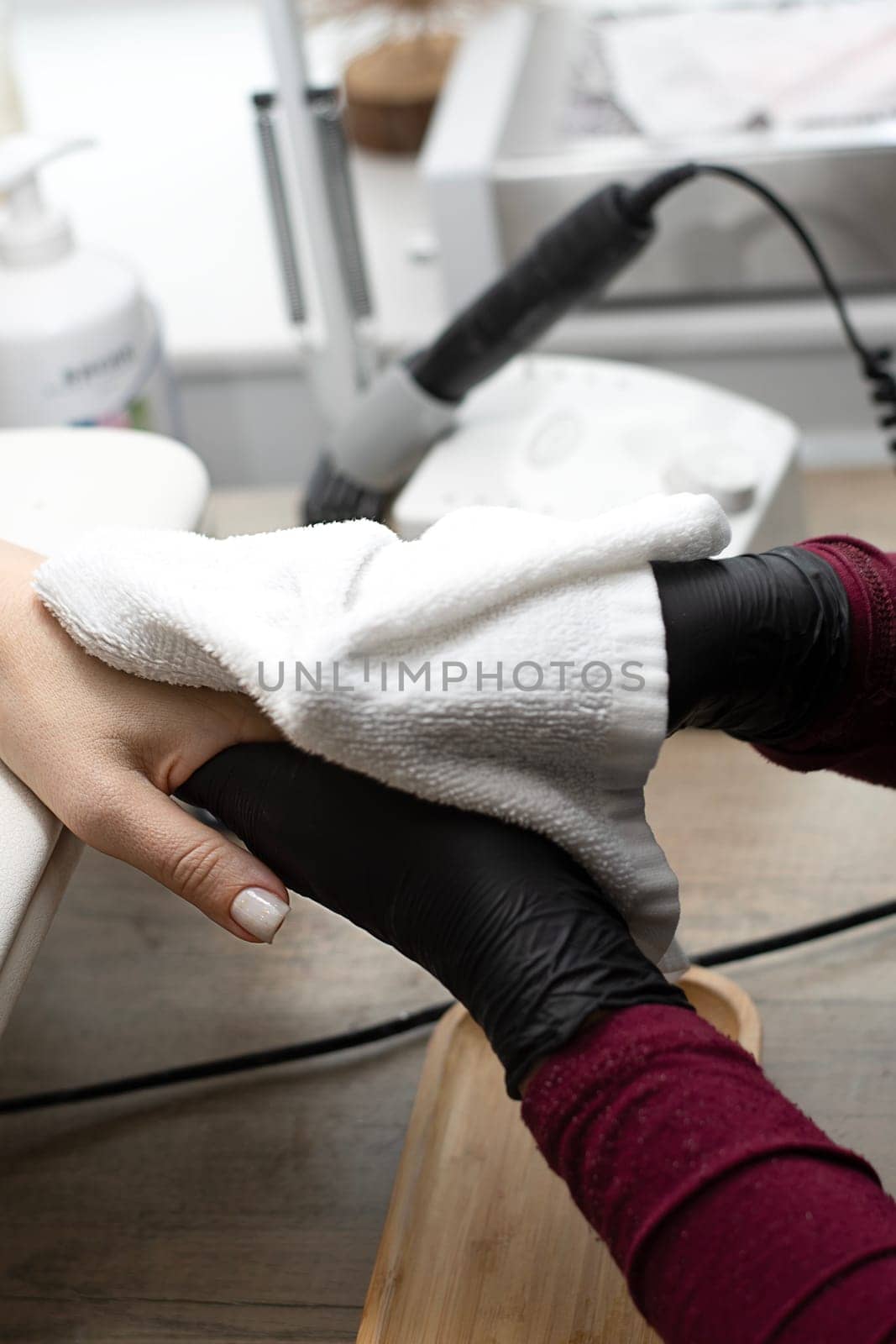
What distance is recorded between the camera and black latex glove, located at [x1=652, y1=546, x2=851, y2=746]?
0.47 metres

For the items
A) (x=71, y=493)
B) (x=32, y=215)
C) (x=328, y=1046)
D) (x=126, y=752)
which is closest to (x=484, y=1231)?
(x=328, y=1046)

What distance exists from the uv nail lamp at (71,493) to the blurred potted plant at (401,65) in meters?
0.64

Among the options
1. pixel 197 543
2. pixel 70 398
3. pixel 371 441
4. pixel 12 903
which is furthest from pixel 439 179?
pixel 12 903

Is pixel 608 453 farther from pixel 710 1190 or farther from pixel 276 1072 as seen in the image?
pixel 710 1190

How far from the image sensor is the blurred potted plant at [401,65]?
1146 mm

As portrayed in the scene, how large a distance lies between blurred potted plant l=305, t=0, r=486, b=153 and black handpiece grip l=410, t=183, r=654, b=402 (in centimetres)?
45

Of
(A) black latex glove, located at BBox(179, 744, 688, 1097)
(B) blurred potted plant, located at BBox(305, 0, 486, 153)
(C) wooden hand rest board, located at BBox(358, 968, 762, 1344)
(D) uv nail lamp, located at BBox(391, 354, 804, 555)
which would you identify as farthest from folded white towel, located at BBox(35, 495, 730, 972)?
(B) blurred potted plant, located at BBox(305, 0, 486, 153)

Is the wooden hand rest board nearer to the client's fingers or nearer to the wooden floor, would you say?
the wooden floor

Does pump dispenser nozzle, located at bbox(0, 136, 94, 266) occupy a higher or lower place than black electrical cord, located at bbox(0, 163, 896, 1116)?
higher

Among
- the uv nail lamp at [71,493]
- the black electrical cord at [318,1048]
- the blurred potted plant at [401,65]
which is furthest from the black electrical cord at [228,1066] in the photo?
the blurred potted plant at [401,65]

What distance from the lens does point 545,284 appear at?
776 mm

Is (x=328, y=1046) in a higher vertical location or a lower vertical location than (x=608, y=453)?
lower

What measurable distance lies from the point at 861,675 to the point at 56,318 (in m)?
0.54

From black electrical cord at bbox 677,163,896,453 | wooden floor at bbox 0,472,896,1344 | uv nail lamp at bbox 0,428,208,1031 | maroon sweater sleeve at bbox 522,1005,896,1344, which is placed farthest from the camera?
black electrical cord at bbox 677,163,896,453
